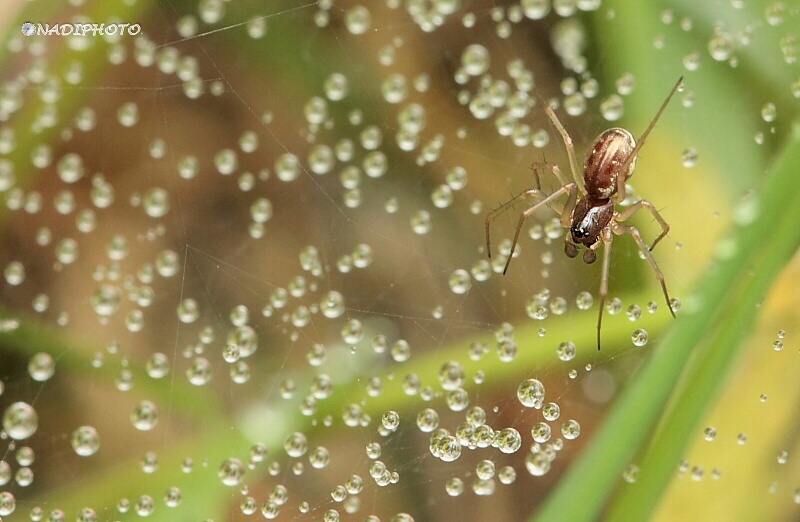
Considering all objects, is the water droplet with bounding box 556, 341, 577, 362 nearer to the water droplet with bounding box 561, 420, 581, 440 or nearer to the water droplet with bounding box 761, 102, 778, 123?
the water droplet with bounding box 561, 420, 581, 440

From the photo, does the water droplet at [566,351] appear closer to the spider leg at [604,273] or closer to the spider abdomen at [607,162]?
the spider leg at [604,273]

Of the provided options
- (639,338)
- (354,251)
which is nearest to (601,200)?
(639,338)

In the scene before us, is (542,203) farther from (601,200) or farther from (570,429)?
(570,429)

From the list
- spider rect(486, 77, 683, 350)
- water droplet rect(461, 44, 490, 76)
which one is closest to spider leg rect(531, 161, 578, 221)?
spider rect(486, 77, 683, 350)

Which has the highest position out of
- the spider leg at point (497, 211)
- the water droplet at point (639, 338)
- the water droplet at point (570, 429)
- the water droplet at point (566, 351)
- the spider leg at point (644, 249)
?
the spider leg at point (644, 249)

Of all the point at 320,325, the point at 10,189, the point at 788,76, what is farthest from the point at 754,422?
the point at 10,189

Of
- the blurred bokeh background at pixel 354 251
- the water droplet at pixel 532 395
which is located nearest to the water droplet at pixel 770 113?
the blurred bokeh background at pixel 354 251

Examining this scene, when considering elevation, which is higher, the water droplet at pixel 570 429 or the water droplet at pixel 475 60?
the water droplet at pixel 475 60

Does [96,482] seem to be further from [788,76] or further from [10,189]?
[788,76]
